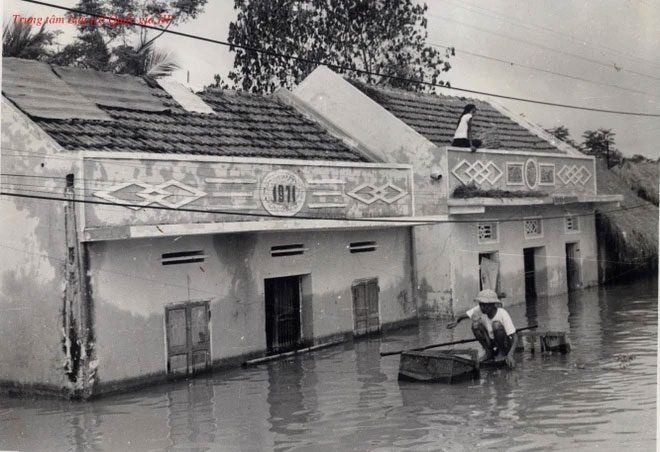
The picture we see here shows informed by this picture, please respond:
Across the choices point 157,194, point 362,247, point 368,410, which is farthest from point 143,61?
point 368,410

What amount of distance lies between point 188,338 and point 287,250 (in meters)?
2.78

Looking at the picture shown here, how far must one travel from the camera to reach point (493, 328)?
12.0 meters

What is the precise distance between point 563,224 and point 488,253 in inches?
134

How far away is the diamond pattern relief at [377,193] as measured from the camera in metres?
16.1

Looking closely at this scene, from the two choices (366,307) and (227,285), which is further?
(366,307)

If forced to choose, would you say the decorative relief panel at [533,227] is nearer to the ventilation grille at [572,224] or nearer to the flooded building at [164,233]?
the ventilation grille at [572,224]

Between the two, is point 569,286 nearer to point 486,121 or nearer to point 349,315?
point 486,121

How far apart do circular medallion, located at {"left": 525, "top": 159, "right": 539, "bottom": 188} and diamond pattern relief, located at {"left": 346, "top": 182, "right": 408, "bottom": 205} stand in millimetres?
4000

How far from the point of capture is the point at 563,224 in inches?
851

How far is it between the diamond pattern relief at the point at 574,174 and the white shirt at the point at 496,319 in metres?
9.59

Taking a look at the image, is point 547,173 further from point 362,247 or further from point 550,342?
point 550,342

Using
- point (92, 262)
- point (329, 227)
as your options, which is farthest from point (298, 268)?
point (92, 262)

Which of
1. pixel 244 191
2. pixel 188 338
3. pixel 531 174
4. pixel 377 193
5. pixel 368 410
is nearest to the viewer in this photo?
pixel 368 410

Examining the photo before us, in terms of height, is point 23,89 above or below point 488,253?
above
